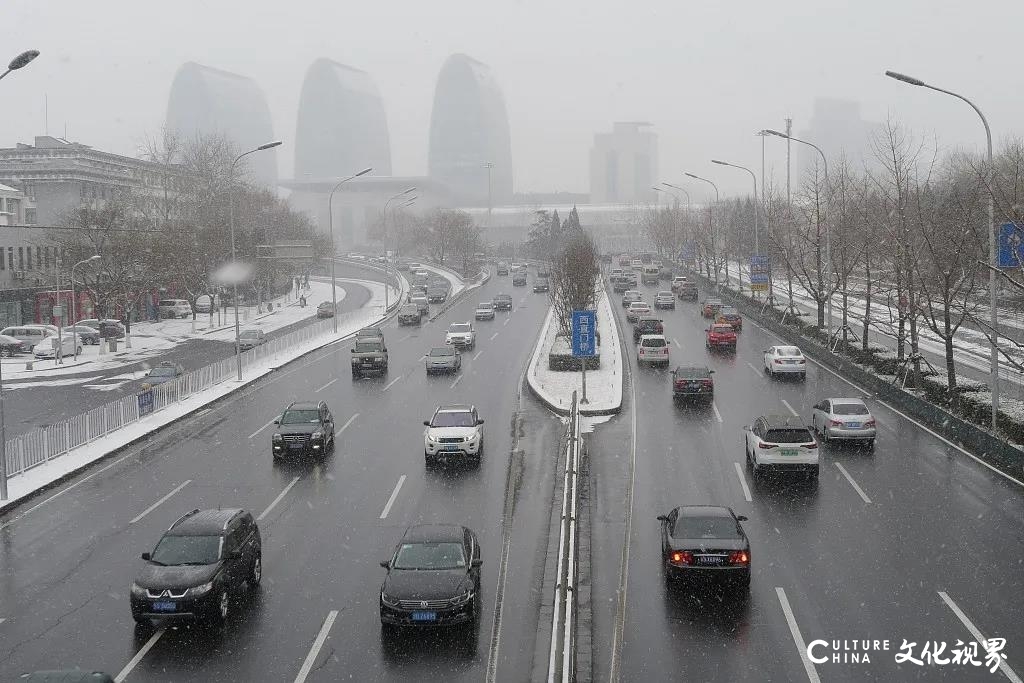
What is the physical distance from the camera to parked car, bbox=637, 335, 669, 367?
44.6 meters

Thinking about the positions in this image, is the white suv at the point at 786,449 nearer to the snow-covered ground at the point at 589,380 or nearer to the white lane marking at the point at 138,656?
the snow-covered ground at the point at 589,380

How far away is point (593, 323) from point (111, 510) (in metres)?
16.5

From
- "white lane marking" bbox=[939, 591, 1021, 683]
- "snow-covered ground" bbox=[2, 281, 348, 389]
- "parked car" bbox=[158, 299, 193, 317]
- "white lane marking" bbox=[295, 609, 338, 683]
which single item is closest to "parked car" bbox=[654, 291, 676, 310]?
"snow-covered ground" bbox=[2, 281, 348, 389]

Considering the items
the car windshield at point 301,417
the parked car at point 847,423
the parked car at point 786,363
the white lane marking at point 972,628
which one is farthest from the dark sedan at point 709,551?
the parked car at point 786,363

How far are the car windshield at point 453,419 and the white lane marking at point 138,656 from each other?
12644 millimetres

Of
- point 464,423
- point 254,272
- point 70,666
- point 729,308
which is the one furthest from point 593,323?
point 254,272

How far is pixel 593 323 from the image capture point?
108 feet

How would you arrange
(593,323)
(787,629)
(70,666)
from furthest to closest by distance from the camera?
(593,323), (787,629), (70,666)

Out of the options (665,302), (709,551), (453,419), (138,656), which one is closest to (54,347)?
(453,419)

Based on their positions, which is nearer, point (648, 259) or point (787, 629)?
point (787, 629)

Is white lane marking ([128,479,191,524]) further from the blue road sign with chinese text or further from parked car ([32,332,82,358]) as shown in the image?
parked car ([32,332,82,358])

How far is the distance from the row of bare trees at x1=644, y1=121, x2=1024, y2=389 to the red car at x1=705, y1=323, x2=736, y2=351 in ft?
15.7

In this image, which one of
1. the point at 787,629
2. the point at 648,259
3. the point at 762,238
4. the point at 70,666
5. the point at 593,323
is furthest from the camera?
the point at 648,259

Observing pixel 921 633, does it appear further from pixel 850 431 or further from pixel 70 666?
pixel 850 431
